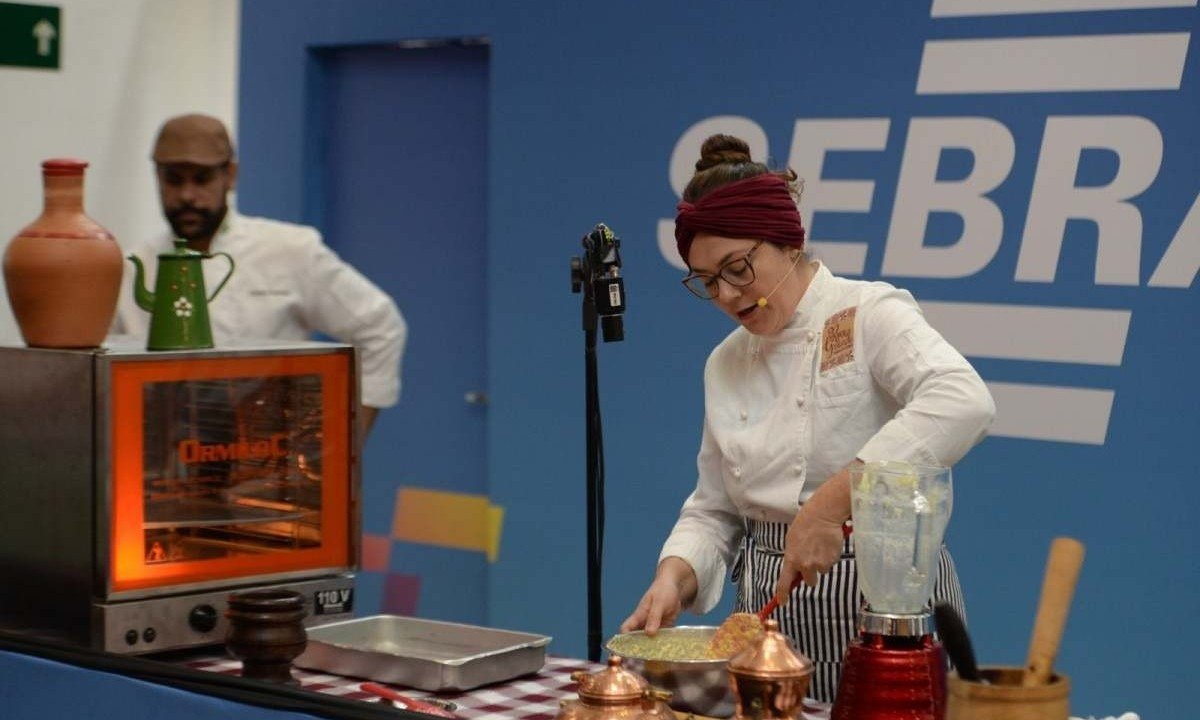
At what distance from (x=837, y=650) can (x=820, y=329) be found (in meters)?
0.46

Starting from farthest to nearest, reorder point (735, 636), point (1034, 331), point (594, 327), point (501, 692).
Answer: point (1034, 331)
point (594, 327)
point (501, 692)
point (735, 636)

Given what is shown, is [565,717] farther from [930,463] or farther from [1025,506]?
[1025,506]

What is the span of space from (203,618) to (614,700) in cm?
94

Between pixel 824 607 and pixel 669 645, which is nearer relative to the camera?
pixel 669 645

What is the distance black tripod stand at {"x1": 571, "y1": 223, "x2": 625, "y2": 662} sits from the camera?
2420 millimetres

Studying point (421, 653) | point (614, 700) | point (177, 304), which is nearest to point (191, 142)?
point (177, 304)

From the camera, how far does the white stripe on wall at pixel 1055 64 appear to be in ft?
12.3

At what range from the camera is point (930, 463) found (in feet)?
7.24

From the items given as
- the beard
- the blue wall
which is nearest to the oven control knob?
the beard

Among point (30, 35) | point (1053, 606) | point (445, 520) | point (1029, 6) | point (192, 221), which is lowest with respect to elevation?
point (445, 520)

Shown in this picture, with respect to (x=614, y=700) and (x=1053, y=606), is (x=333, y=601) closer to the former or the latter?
(x=614, y=700)

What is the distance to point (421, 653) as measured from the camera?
93.7 inches

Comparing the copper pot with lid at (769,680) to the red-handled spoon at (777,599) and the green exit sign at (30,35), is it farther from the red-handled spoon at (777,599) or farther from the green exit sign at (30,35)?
the green exit sign at (30,35)

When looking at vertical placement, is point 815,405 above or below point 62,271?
below
